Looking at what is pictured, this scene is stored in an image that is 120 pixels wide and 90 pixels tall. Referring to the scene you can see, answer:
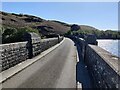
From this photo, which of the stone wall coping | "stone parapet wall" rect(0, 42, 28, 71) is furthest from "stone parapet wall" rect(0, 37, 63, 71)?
the stone wall coping

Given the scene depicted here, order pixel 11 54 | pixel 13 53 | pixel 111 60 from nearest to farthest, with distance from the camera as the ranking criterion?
pixel 111 60, pixel 11 54, pixel 13 53

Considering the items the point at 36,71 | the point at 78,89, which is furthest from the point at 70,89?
the point at 36,71

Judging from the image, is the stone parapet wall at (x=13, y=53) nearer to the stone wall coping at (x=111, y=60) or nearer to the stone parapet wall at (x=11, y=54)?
the stone parapet wall at (x=11, y=54)

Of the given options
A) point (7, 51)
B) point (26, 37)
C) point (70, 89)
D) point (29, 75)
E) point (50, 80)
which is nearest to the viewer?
point (70, 89)

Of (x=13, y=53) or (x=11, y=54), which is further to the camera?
(x=13, y=53)

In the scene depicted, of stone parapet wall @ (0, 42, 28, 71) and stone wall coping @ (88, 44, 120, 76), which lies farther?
stone parapet wall @ (0, 42, 28, 71)

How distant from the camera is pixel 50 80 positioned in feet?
40.5

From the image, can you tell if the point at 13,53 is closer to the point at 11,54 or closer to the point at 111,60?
the point at 11,54

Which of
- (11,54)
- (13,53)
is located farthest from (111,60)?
(13,53)

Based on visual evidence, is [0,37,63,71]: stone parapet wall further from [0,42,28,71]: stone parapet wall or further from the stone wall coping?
the stone wall coping

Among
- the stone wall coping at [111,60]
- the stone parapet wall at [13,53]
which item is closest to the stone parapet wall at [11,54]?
the stone parapet wall at [13,53]

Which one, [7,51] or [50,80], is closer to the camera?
[50,80]

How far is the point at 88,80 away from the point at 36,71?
10.2 feet

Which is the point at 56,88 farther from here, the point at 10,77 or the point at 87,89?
the point at 10,77
